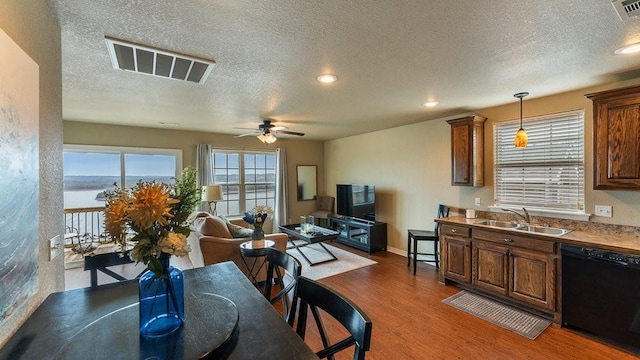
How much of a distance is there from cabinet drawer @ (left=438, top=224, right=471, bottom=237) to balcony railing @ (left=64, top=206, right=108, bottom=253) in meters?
5.28

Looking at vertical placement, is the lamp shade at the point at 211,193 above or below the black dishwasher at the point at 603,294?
above

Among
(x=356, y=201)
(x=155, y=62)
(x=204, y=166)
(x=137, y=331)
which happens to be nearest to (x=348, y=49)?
(x=155, y=62)

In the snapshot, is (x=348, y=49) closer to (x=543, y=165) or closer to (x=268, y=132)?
(x=268, y=132)

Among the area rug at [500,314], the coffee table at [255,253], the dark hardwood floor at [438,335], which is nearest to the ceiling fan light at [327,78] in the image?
the coffee table at [255,253]

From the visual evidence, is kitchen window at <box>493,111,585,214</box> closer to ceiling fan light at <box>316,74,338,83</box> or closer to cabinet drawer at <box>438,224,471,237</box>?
cabinet drawer at <box>438,224,471,237</box>

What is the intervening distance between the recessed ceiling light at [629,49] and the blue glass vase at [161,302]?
132 inches

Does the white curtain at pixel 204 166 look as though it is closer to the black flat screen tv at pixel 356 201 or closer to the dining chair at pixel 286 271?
the black flat screen tv at pixel 356 201

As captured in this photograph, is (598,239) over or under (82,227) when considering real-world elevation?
over

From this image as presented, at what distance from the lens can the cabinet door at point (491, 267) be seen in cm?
315

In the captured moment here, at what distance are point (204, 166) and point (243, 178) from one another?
0.98 meters

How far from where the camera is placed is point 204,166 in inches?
228

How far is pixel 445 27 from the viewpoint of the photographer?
179cm

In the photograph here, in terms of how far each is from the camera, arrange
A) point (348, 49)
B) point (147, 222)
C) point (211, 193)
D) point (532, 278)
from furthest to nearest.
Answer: point (211, 193) → point (532, 278) → point (348, 49) → point (147, 222)

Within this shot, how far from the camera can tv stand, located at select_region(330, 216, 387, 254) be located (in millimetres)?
5336
